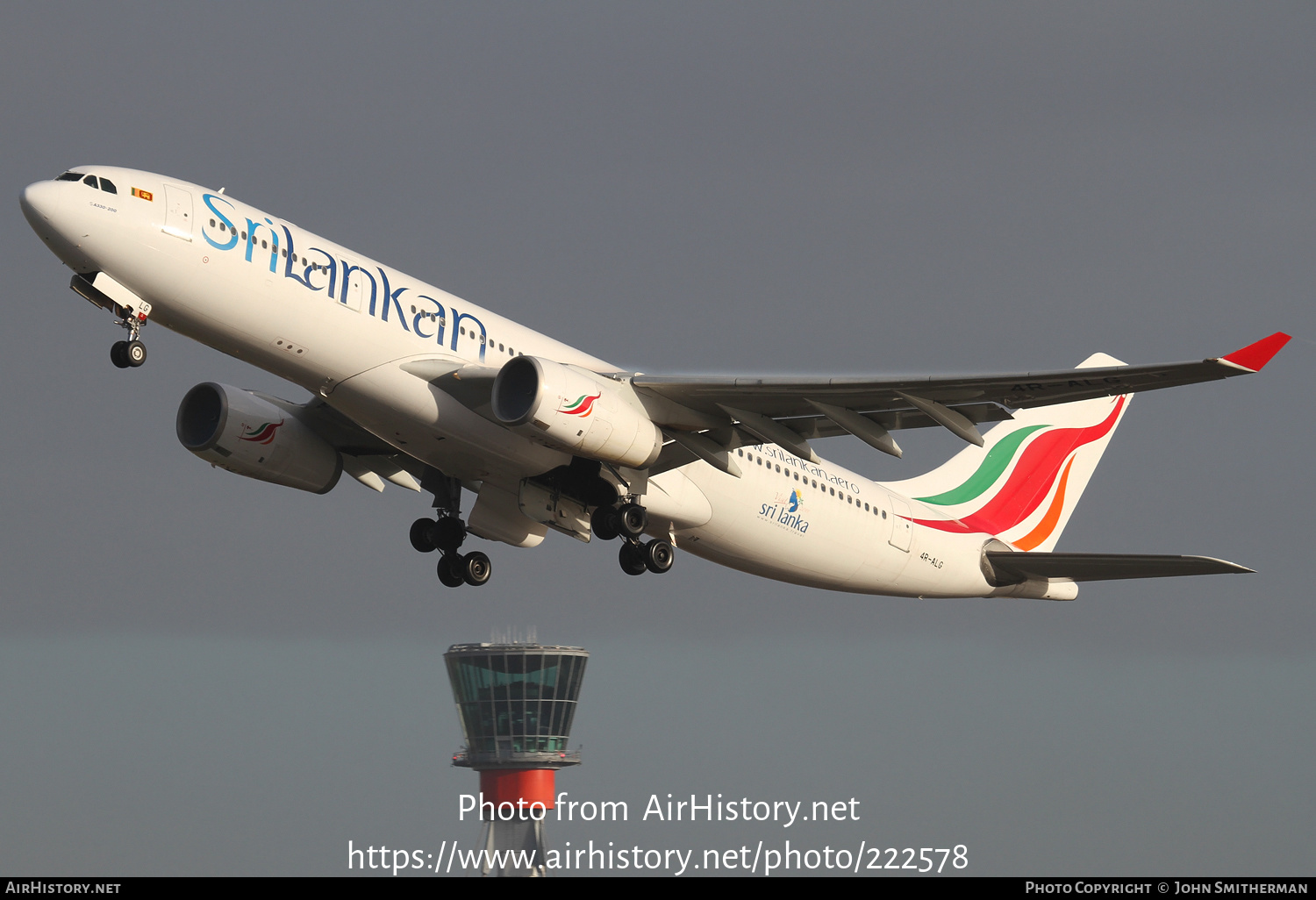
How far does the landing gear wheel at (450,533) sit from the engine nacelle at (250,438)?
268 cm

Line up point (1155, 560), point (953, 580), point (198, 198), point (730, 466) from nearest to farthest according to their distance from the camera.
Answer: point (198, 198) < point (730, 466) < point (1155, 560) < point (953, 580)

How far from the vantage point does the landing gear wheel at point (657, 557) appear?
31.0 meters

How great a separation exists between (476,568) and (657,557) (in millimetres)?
4542

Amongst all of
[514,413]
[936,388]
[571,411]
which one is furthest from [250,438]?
[936,388]

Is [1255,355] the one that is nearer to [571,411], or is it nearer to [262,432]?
[571,411]

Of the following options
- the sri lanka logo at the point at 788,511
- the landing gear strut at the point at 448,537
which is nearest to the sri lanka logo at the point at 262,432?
the landing gear strut at the point at 448,537

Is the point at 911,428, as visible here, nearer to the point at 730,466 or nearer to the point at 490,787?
the point at 730,466

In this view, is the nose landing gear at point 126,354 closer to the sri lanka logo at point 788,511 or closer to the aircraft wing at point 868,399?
the aircraft wing at point 868,399

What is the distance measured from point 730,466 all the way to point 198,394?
10.9 meters

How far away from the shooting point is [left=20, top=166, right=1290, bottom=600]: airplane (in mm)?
25844

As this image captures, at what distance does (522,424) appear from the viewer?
26.9m

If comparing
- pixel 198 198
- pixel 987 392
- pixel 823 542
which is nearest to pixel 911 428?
pixel 987 392

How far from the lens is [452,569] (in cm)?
3334

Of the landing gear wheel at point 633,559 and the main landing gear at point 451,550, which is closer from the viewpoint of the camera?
the landing gear wheel at point 633,559
